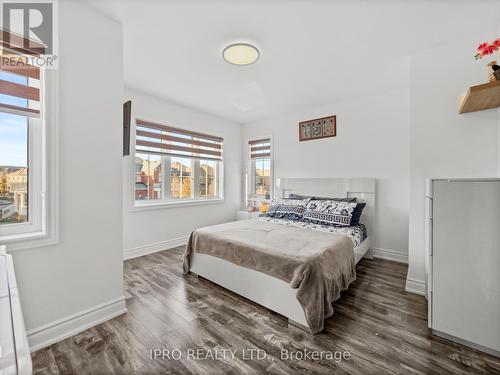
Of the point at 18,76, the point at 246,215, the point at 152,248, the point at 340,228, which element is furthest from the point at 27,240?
the point at 246,215

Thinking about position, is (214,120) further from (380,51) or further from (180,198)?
(380,51)

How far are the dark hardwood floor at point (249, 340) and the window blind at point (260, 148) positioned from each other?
124 inches

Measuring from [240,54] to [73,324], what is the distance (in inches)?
110

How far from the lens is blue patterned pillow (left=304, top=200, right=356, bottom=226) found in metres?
3.03

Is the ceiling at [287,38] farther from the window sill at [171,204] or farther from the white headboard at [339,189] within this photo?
the window sill at [171,204]

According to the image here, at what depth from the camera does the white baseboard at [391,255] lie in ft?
10.4

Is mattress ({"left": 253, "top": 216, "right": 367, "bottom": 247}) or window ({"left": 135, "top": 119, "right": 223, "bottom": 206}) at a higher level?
window ({"left": 135, "top": 119, "right": 223, "bottom": 206})

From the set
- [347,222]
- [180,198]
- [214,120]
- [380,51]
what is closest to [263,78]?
[380,51]

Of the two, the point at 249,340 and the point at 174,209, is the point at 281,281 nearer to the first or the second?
the point at 249,340

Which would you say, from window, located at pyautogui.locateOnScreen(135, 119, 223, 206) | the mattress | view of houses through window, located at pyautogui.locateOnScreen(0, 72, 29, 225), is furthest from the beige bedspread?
view of houses through window, located at pyautogui.locateOnScreen(0, 72, 29, 225)

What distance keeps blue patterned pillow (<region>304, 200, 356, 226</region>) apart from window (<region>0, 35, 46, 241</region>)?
2.96 m

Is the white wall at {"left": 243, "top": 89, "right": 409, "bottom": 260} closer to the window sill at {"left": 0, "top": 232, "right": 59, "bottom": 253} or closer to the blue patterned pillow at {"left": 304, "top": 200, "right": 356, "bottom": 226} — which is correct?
the blue patterned pillow at {"left": 304, "top": 200, "right": 356, "bottom": 226}

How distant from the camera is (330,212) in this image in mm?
3141

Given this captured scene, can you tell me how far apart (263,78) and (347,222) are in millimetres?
2233
